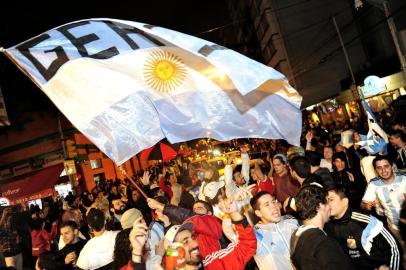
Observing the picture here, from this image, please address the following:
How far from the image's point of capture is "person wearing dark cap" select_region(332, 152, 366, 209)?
7.16m

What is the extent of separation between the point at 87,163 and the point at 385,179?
96.9 feet

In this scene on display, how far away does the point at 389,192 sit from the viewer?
502 cm

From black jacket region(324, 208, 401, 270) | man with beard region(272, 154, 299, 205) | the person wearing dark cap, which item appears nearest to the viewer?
black jacket region(324, 208, 401, 270)

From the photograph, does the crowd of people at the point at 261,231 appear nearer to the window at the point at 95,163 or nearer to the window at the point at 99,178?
the window at the point at 99,178

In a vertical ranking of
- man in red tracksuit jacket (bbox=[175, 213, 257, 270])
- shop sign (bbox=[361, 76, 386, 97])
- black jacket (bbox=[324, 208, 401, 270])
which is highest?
shop sign (bbox=[361, 76, 386, 97])

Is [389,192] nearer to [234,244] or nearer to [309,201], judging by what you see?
[309,201]

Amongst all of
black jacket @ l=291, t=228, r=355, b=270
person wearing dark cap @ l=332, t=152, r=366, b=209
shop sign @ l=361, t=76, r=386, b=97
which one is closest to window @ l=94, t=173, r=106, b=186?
shop sign @ l=361, t=76, r=386, b=97

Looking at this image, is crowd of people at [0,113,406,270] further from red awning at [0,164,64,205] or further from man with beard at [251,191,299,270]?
red awning at [0,164,64,205]

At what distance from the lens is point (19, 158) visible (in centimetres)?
3097

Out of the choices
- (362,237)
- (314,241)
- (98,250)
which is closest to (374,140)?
(362,237)

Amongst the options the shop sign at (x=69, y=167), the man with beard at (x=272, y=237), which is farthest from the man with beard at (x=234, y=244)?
the shop sign at (x=69, y=167)

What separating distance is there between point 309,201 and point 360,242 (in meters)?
1.14

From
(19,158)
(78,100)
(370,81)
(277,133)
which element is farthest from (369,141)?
(19,158)

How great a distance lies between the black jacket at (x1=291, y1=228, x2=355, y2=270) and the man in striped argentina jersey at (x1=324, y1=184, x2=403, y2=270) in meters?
1.06
